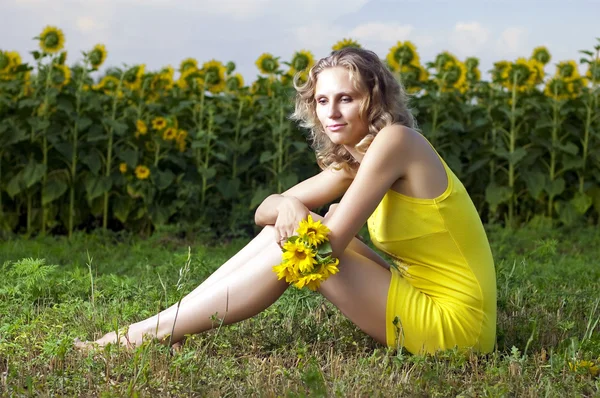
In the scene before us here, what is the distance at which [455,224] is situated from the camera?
2746 millimetres

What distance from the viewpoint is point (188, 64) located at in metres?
7.02

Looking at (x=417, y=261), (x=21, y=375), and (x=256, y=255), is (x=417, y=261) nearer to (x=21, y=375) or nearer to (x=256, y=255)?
(x=256, y=255)

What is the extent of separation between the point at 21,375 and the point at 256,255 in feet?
2.80

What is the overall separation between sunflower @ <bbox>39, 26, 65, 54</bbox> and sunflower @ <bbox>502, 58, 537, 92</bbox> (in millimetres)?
3634

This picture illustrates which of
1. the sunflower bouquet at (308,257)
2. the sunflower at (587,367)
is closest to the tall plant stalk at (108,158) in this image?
the sunflower bouquet at (308,257)

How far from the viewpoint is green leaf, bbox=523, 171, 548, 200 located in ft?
21.5

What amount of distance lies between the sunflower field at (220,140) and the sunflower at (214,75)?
0.04ft

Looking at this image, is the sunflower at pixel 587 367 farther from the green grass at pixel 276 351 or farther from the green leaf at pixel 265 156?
the green leaf at pixel 265 156

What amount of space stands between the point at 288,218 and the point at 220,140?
12.5 ft

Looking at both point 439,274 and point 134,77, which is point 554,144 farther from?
point 439,274

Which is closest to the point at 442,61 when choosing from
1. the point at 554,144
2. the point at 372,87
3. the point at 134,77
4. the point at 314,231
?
the point at 554,144

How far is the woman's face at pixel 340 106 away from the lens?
2.76 m

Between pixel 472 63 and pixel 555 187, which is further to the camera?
pixel 472 63

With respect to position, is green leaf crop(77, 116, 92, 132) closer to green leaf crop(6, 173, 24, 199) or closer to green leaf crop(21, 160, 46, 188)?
green leaf crop(21, 160, 46, 188)
